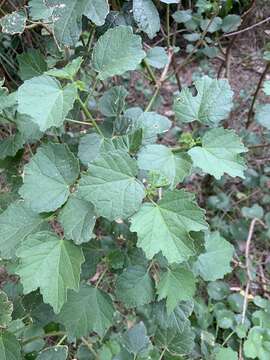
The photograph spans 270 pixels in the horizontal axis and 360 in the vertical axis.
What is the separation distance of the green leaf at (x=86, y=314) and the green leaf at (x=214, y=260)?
302 millimetres

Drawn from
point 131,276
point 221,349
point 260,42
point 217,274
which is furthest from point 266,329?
point 260,42

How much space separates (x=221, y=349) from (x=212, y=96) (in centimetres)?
104

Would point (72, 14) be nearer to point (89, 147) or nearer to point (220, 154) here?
point (89, 147)

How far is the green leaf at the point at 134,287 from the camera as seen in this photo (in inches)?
46.1

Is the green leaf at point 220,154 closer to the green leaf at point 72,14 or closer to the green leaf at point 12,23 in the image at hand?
the green leaf at point 72,14

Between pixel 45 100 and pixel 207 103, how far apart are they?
38 centimetres

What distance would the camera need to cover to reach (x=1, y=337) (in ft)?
3.78

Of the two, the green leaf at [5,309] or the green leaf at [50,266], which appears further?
the green leaf at [5,309]

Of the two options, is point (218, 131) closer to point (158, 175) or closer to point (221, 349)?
point (158, 175)

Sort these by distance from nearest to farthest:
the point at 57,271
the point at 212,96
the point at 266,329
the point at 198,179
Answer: the point at 57,271 → the point at 212,96 → the point at 266,329 → the point at 198,179

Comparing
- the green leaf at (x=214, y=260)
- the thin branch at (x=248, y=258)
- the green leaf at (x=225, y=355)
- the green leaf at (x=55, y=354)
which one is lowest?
the thin branch at (x=248, y=258)

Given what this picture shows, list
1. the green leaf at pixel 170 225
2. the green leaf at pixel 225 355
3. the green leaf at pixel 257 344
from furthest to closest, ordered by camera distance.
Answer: the green leaf at pixel 257 344, the green leaf at pixel 225 355, the green leaf at pixel 170 225

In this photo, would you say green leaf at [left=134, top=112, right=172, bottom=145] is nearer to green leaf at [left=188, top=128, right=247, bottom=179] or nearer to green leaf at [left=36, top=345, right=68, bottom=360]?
green leaf at [left=188, top=128, right=247, bottom=179]

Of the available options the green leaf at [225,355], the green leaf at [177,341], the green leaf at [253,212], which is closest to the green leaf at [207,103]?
the green leaf at [177,341]
